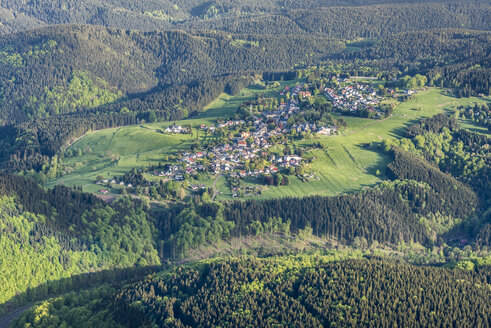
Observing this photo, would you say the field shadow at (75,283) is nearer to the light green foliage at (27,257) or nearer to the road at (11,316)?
the road at (11,316)

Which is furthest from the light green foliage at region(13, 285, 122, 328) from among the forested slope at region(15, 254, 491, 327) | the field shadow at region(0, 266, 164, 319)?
the field shadow at region(0, 266, 164, 319)

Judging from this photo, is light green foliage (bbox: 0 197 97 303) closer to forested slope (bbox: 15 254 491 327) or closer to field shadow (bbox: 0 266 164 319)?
field shadow (bbox: 0 266 164 319)

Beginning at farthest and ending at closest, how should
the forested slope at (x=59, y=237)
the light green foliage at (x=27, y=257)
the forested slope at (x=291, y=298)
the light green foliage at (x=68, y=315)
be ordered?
the forested slope at (x=59, y=237) → the light green foliage at (x=27, y=257) → the light green foliage at (x=68, y=315) → the forested slope at (x=291, y=298)

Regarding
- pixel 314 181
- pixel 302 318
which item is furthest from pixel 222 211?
pixel 302 318

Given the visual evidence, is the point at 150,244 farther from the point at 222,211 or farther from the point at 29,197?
the point at 29,197

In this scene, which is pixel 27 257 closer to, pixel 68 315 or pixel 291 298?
pixel 68 315

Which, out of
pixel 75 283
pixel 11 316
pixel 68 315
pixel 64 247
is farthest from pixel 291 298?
pixel 64 247

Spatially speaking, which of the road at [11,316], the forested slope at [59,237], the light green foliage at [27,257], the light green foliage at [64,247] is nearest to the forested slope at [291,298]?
the road at [11,316]
